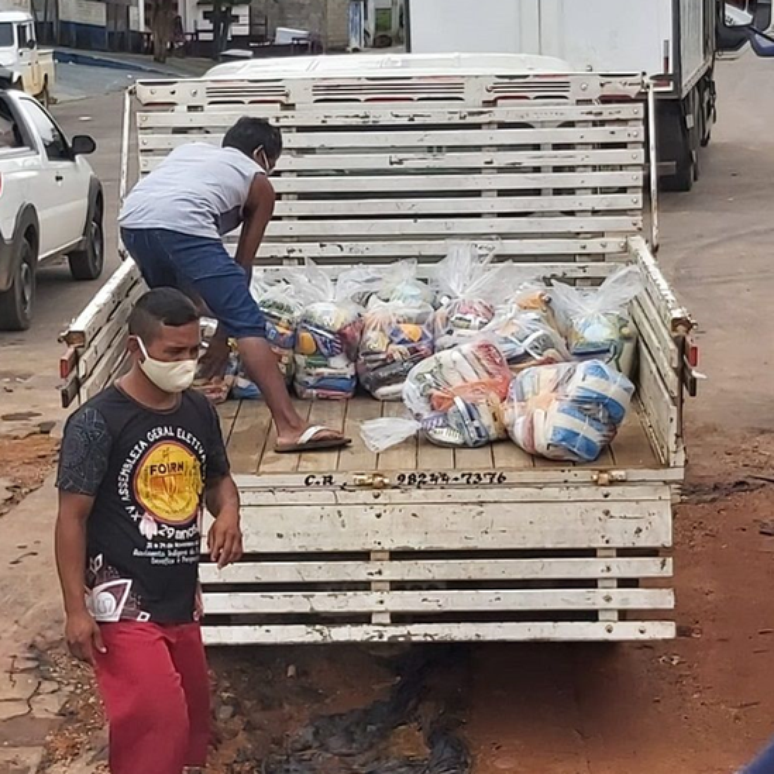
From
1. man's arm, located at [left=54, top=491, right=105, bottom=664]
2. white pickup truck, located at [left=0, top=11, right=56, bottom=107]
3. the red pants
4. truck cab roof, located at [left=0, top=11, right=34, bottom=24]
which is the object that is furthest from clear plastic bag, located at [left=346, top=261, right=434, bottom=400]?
truck cab roof, located at [left=0, top=11, right=34, bottom=24]

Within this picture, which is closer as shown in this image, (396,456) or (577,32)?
(396,456)

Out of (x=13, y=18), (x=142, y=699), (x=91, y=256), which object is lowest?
(x=91, y=256)

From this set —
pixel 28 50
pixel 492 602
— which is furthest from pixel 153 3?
pixel 492 602

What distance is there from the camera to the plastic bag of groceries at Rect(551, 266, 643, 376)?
571cm

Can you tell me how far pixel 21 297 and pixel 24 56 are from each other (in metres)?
19.6

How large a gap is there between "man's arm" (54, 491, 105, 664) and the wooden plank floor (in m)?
1.13

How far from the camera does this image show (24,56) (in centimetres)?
2964

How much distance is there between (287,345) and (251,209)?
569 mm

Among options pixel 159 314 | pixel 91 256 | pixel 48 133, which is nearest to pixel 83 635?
pixel 159 314

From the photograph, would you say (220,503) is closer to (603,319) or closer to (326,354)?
(326,354)

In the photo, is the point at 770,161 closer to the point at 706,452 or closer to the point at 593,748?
the point at 706,452

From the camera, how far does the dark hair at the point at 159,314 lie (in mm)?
3773

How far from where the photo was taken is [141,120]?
710 cm

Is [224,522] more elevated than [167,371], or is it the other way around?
[167,371]
